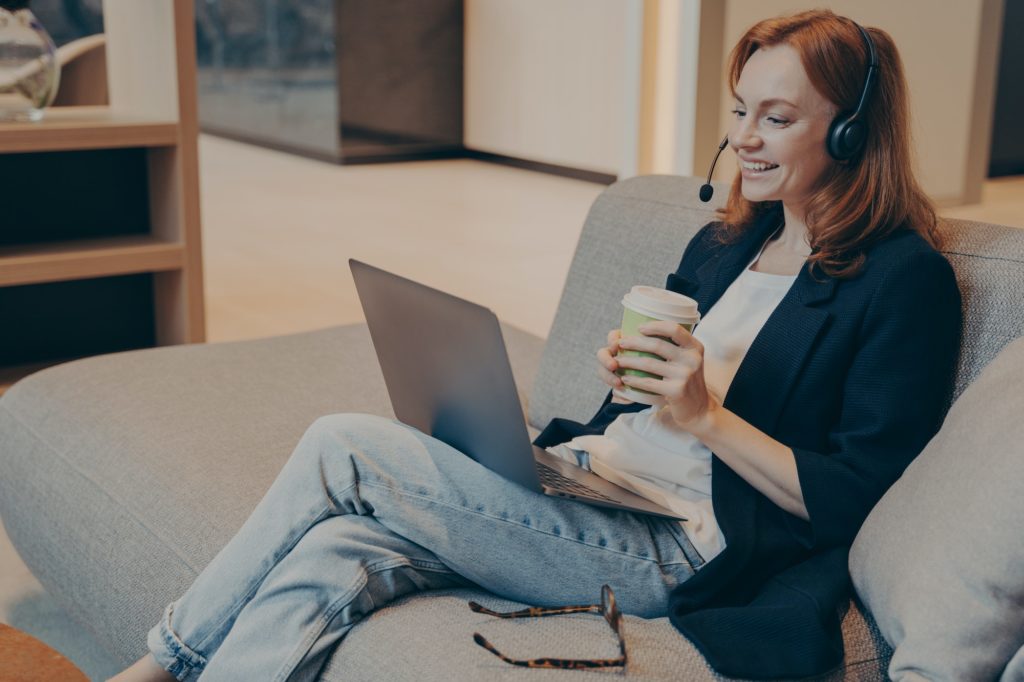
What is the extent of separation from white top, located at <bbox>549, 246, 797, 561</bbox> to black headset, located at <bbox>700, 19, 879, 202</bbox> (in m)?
0.18

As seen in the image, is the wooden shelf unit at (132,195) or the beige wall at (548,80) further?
the beige wall at (548,80)

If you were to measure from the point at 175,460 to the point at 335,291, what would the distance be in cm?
279

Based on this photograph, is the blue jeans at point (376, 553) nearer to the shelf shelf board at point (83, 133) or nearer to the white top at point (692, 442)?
the white top at point (692, 442)

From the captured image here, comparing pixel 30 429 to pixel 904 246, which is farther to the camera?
pixel 30 429

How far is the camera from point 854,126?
1.43 m

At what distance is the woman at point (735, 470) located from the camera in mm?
1341

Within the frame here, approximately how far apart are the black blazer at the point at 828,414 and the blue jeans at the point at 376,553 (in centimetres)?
8

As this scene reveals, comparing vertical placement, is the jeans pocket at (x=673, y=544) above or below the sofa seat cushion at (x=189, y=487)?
above

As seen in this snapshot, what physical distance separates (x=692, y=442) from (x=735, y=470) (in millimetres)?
116

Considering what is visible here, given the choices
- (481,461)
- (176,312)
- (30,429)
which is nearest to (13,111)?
(176,312)

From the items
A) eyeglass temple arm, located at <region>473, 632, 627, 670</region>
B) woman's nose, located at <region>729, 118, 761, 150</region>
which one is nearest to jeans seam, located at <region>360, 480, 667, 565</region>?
eyeglass temple arm, located at <region>473, 632, 627, 670</region>

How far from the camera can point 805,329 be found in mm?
1425

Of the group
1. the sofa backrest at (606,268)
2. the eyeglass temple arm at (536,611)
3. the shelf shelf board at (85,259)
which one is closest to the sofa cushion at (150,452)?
the sofa backrest at (606,268)

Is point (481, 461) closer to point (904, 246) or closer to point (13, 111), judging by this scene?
point (904, 246)
